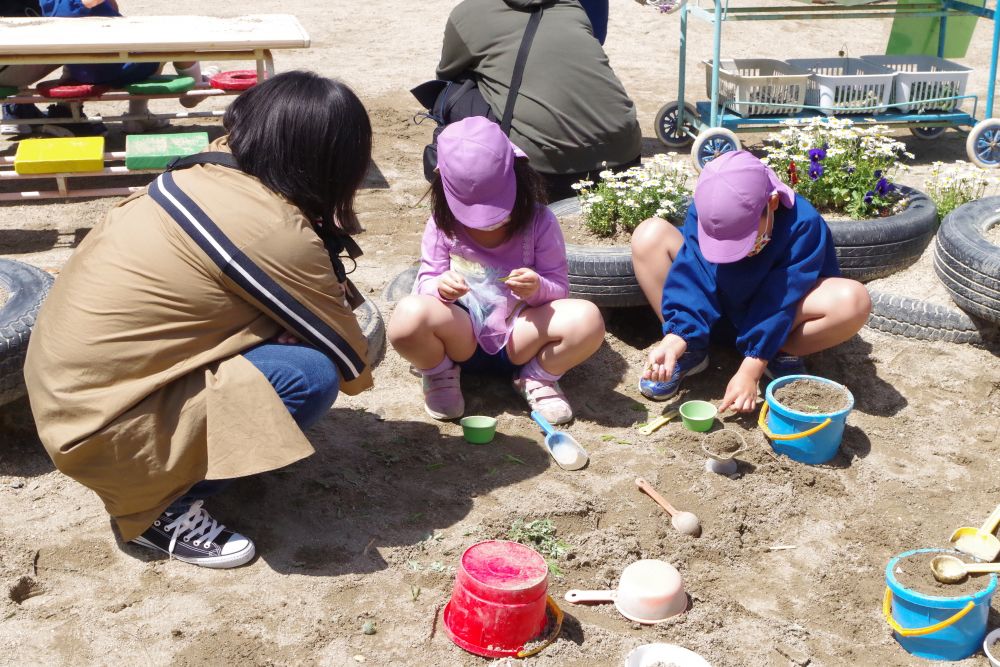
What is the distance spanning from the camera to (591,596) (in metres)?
2.59

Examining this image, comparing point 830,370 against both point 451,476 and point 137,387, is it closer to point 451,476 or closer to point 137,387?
point 451,476

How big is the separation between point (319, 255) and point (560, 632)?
1134mm

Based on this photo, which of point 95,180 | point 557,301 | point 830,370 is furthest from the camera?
point 95,180

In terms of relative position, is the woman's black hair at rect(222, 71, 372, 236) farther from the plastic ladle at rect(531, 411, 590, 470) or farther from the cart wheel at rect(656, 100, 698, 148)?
the cart wheel at rect(656, 100, 698, 148)

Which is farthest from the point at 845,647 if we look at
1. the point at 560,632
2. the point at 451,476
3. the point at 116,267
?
the point at 116,267

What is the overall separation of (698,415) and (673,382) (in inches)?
10.2

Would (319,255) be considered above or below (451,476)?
above

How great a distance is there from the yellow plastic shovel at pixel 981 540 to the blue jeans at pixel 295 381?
1.75m

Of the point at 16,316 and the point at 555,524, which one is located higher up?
the point at 16,316

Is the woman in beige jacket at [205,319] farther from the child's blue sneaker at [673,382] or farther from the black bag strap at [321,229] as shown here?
the child's blue sneaker at [673,382]

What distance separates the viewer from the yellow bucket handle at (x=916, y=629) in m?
2.32

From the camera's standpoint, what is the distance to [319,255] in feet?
8.71

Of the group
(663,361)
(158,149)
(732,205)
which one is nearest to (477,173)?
(732,205)

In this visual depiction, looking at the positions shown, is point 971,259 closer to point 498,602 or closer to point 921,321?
point 921,321
